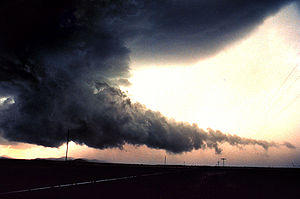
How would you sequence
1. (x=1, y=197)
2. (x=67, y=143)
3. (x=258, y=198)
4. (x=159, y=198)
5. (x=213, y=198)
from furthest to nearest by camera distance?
(x=67, y=143), (x=258, y=198), (x=213, y=198), (x=159, y=198), (x=1, y=197)

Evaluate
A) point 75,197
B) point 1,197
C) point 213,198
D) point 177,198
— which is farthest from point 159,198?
point 1,197

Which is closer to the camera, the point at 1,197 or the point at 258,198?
the point at 1,197

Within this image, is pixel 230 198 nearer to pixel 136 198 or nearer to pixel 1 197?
pixel 136 198

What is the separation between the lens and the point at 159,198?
1556 cm

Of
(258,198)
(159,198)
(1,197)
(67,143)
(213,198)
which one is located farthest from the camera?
(67,143)

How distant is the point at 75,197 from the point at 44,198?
1.62 metres

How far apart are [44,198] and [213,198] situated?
9679 mm

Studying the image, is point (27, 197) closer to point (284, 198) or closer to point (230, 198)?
point (230, 198)

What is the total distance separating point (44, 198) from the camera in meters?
14.6

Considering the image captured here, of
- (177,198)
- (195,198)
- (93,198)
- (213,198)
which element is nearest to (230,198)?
(213,198)

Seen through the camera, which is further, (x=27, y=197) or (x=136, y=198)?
(x=136, y=198)

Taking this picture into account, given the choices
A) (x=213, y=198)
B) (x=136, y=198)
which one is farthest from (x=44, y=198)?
(x=213, y=198)

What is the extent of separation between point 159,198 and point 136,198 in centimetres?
130

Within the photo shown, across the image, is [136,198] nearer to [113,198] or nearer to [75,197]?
[113,198]
